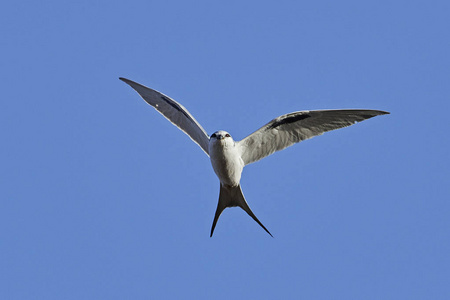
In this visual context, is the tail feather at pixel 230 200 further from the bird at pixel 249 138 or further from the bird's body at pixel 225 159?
the bird's body at pixel 225 159

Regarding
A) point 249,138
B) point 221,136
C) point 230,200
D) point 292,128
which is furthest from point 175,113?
point 292,128

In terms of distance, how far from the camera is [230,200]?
1047cm

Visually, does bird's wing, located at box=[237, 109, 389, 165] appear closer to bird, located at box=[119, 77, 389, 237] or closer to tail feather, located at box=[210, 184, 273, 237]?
bird, located at box=[119, 77, 389, 237]

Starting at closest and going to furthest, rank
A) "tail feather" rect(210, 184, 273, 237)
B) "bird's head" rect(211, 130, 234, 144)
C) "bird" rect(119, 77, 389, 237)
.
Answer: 1. "bird's head" rect(211, 130, 234, 144)
2. "bird" rect(119, 77, 389, 237)
3. "tail feather" rect(210, 184, 273, 237)

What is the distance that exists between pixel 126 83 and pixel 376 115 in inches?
179

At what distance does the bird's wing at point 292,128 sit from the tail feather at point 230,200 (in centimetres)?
58

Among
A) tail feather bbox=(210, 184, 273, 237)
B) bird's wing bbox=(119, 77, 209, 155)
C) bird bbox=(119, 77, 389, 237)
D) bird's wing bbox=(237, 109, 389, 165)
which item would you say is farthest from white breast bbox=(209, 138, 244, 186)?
bird's wing bbox=(119, 77, 209, 155)

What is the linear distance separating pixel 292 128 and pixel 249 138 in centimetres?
74

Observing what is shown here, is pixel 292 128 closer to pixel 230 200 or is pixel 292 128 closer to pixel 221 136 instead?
pixel 221 136

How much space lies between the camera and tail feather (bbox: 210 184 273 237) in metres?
10.3

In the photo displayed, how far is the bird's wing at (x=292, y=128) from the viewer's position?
398 inches

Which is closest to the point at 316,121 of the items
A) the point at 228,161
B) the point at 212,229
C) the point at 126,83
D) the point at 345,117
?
the point at 345,117

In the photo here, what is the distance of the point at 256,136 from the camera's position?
1040cm

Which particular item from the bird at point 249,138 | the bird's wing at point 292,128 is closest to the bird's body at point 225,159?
the bird at point 249,138
